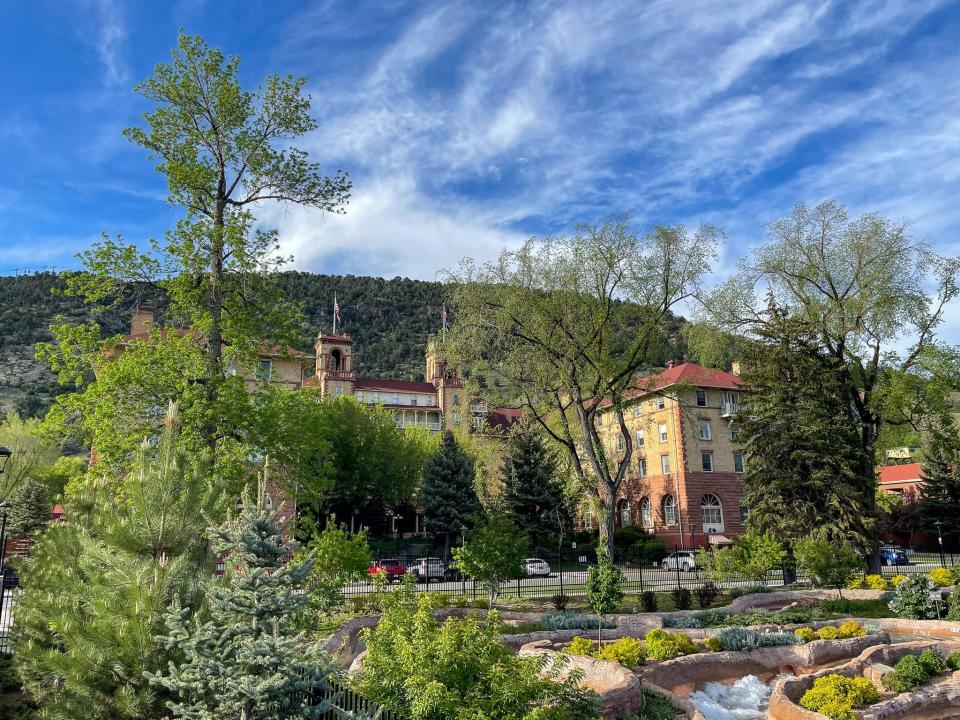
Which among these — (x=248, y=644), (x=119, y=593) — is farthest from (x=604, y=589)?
(x=248, y=644)

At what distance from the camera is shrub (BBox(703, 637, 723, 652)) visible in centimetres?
1736

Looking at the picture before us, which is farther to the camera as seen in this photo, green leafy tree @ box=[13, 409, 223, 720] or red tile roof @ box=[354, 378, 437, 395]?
red tile roof @ box=[354, 378, 437, 395]

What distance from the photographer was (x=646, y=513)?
201 feet

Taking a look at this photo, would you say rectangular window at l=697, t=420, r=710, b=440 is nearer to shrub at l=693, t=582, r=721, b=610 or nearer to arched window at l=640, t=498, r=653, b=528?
arched window at l=640, t=498, r=653, b=528

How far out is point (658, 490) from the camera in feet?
194

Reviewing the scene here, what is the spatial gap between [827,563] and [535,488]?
26.6 meters

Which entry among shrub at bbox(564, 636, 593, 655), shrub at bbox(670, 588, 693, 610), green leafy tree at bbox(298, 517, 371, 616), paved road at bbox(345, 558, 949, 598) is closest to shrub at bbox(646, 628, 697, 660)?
shrub at bbox(564, 636, 593, 655)

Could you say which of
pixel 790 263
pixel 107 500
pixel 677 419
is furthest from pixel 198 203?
pixel 677 419

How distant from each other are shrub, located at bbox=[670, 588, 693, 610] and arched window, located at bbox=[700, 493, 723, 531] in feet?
110

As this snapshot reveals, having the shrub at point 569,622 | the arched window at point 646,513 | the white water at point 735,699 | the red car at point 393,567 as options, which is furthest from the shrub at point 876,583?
the arched window at point 646,513

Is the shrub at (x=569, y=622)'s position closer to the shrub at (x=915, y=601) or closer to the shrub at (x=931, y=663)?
the shrub at (x=931, y=663)

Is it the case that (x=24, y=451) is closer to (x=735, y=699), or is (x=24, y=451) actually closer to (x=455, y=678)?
(x=735, y=699)

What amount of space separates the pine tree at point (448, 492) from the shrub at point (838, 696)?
40.2m

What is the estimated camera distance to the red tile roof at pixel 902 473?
65.6 m
